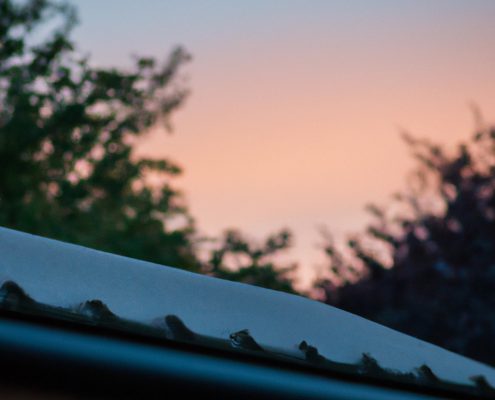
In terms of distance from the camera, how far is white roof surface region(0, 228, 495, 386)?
1.86 m

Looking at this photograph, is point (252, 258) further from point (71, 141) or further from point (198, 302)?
point (198, 302)

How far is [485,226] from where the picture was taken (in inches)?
534

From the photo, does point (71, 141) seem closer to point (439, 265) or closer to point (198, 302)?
point (439, 265)

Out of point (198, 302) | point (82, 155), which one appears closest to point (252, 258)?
point (82, 155)

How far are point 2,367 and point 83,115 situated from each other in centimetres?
1427

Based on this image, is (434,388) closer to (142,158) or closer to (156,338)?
(156,338)

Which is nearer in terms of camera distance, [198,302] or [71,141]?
[198,302]

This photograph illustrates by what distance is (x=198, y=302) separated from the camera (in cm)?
216

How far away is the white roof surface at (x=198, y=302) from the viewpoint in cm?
186

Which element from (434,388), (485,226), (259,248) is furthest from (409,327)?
(434,388)

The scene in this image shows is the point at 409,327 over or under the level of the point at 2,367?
over

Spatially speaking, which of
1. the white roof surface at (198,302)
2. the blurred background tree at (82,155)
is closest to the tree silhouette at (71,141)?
the blurred background tree at (82,155)

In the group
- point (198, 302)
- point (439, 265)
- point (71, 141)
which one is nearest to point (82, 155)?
point (71, 141)

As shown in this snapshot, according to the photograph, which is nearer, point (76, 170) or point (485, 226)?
point (485, 226)
